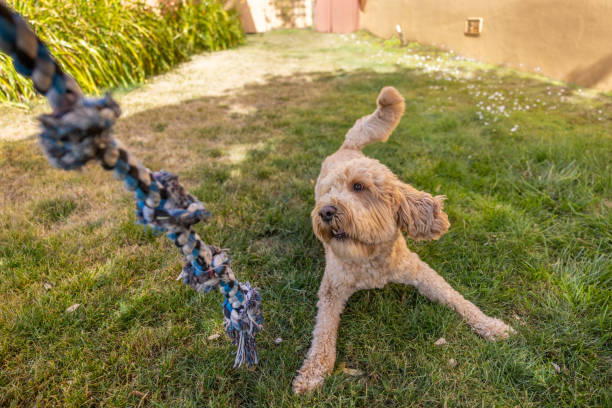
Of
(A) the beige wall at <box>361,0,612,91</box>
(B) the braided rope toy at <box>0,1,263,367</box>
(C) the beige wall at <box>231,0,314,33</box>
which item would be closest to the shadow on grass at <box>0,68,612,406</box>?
(B) the braided rope toy at <box>0,1,263,367</box>

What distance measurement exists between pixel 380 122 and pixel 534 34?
6.39 m

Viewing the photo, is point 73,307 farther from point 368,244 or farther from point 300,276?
point 368,244

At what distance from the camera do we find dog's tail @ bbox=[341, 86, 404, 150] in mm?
3061

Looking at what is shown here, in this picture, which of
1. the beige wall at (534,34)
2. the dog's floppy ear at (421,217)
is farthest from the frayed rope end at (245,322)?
the beige wall at (534,34)

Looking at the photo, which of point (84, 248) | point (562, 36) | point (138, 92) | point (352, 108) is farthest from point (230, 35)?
point (84, 248)

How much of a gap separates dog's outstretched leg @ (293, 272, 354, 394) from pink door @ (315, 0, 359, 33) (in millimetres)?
16873

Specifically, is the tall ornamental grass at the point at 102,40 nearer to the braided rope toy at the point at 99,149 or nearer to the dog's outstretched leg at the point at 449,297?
the braided rope toy at the point at 99,149

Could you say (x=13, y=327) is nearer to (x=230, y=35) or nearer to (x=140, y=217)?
(x=140, y=217)

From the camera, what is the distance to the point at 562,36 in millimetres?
6449

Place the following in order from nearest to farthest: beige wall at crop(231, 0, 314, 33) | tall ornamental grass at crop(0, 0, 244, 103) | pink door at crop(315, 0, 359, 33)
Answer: tall ornamental grass at crop(0, 0, 244, 103), pink door at crop(315, 0, 359, 33), beige wall at crop(231, 0, 314, 33)

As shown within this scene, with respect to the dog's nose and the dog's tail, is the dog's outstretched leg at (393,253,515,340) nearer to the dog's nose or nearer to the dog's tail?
the dog's nose

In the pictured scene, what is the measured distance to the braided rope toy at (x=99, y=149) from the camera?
0.73 m

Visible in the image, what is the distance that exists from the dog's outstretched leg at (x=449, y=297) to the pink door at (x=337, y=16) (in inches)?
657

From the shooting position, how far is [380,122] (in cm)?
326
